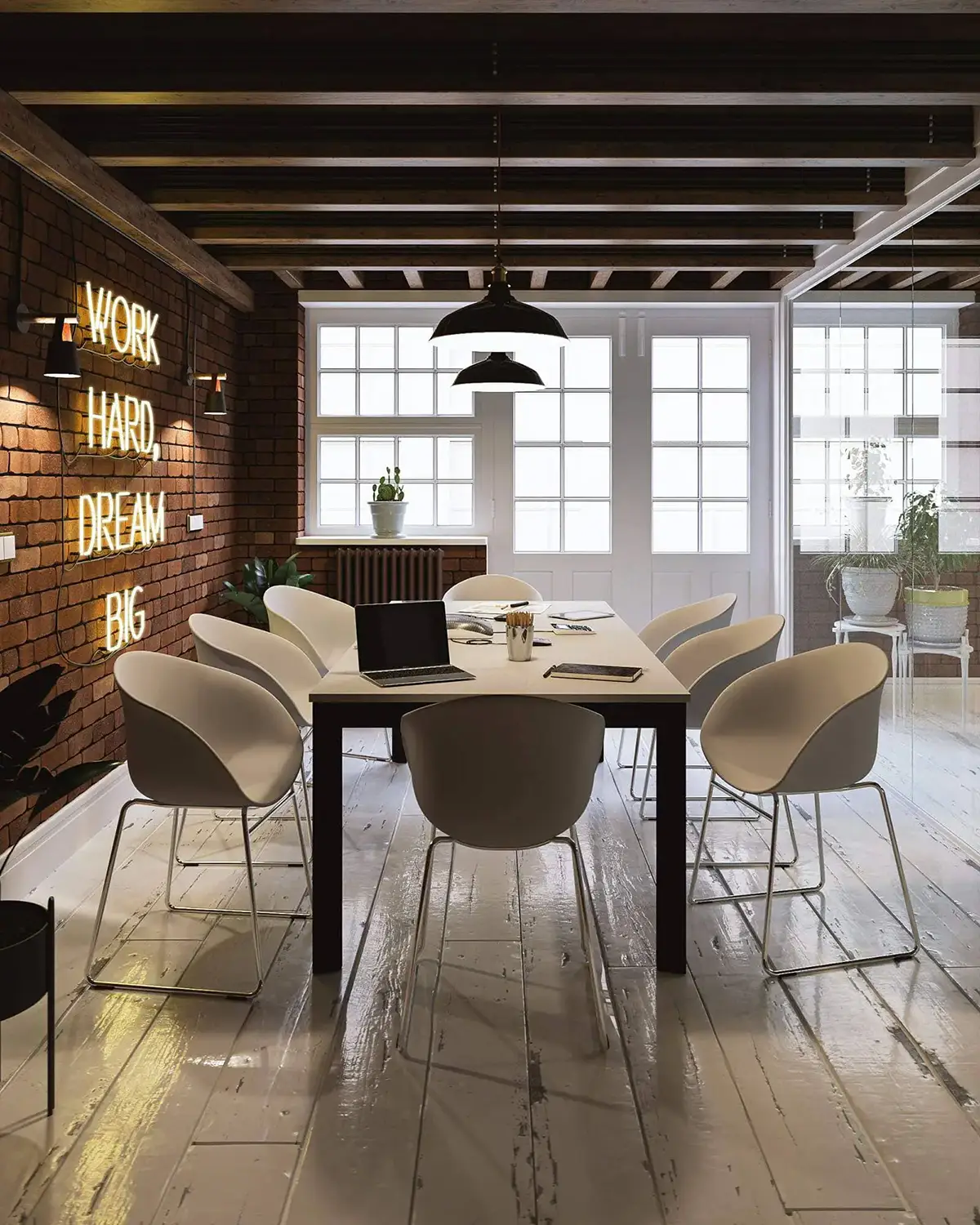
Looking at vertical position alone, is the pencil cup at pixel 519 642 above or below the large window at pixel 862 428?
below

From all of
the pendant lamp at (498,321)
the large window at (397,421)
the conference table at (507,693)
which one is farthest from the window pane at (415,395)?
the conference table at (507,693)

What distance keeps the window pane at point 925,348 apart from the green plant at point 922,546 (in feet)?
1.68

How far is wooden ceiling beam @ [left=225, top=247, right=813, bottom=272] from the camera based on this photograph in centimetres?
600

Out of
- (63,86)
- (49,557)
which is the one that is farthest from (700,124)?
(49,557)

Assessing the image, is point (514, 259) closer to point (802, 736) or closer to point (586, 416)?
point (586, 416)

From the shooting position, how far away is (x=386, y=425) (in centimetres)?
734

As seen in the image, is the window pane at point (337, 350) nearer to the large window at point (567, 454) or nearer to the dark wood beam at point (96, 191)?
the large window at point (567, 454)

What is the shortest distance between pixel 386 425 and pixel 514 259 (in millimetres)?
1697

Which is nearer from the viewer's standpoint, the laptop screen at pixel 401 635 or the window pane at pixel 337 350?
the laptop screen at pixel 401 635

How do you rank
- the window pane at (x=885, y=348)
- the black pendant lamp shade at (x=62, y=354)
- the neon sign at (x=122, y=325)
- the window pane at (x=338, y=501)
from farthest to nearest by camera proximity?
the window pane at (x=338, y=501) → the window pane at (x=885, y=348) → the neon sign at (x=122, y=325) → the black pendant lamp shade at (x=62, y=354)

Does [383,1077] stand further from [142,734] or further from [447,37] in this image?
[447,37]

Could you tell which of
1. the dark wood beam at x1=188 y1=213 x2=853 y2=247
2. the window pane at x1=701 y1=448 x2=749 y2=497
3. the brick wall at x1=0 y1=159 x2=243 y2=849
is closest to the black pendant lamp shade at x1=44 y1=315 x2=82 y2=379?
the brick wall at x1=0 y1=159 x2=243 y2=849

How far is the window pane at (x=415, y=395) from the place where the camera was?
7.34m

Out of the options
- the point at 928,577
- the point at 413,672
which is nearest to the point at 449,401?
the point at 928,577
